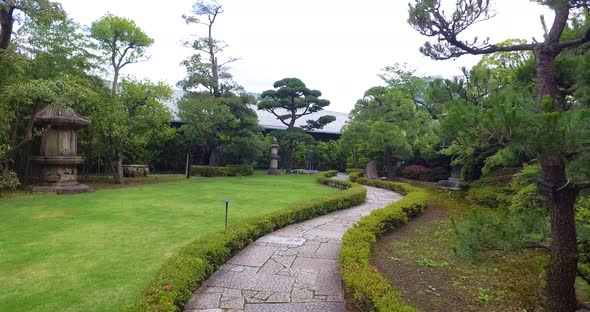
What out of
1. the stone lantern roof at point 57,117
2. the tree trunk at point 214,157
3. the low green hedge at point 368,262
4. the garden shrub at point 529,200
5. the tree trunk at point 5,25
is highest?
the tree trunk at point 5,25

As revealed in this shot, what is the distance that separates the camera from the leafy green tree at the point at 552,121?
200cm

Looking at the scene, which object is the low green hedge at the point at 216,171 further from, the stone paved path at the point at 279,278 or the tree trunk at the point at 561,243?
the tree trunk at the point at 561,243

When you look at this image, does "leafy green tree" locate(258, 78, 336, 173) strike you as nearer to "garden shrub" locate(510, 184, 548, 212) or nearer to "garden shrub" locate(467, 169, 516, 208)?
"garden shrub" locate(467, 169, 516, 208)

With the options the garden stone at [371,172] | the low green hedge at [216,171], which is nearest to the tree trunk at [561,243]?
the garden stone at [371,172]

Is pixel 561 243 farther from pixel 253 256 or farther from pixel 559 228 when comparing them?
pixel 253 256

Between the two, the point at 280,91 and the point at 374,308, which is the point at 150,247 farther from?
the point at 280,91

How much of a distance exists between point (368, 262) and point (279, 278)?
1.08 metres

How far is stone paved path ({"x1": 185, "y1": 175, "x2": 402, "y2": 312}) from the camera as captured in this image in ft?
11.3

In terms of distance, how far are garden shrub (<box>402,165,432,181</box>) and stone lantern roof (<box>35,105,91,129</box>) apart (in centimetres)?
1414

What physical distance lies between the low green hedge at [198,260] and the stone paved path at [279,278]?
0.41 ft

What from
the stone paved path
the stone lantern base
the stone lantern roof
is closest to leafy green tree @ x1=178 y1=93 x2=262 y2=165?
the stone lantern roof

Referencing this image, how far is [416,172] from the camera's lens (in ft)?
55.1

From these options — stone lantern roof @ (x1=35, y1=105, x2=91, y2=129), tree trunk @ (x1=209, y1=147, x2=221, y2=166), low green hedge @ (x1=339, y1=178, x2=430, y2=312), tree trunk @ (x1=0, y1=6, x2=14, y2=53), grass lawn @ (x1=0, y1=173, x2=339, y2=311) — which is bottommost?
grass lawn @ (x1=0, y1=173, x2=339, y2=311)

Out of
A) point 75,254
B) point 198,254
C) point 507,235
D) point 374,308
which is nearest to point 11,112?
point 75,254
